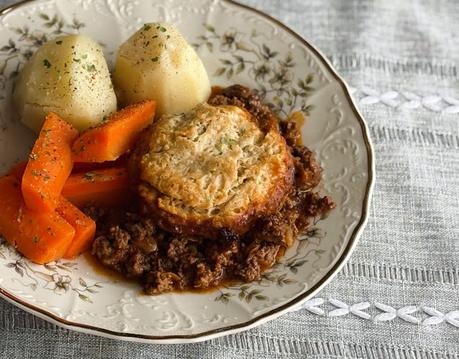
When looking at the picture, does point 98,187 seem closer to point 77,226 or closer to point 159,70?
point 77,226

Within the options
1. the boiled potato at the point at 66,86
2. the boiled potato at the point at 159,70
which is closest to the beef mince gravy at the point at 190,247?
the boiled potato at the point at 66,86

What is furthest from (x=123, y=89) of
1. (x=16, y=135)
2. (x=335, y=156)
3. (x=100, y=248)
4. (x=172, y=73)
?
(x=335, y=156)

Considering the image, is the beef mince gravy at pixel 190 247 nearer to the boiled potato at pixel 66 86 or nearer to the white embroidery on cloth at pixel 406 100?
the boiled potato at pixel 66 86

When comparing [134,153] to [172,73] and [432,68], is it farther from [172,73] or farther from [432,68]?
[432,68]

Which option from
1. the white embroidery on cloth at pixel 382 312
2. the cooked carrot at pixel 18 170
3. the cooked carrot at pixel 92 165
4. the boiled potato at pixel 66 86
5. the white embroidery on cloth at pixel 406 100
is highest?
the boiled potato at pixel 66 86

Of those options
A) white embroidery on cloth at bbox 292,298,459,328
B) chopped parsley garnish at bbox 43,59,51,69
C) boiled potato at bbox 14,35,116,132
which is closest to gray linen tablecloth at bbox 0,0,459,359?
white embroidery on cloth at bbox 292,298,459,328

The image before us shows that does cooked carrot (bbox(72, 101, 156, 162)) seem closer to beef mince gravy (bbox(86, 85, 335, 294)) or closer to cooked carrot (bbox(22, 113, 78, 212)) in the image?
cooked carrot (bbox(22, 113, 78, 212))
